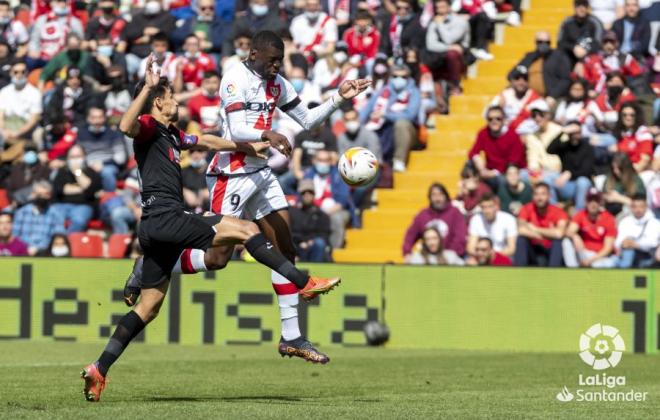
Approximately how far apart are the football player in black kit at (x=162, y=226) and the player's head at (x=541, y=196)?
8523 mm

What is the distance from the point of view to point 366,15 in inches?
953

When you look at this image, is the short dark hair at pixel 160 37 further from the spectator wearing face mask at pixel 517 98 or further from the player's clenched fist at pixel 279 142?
the player's clenched fist at pixel 279 142

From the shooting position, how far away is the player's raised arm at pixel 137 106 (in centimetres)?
1189

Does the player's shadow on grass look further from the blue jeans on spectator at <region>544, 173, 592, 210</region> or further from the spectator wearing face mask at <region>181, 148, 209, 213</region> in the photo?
the spectator wearing face mask at <region>181, 148, 209, 213</region>

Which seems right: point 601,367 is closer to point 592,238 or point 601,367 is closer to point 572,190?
point 592,238

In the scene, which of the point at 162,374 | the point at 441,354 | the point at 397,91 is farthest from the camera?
the point at 397,91

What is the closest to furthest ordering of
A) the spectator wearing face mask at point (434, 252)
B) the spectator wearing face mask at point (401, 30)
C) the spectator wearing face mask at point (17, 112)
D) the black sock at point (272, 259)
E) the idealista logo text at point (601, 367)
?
1. the black sock at point (272, 259)
2. the idealista logo text at point (601, 367)
3. the spectator wearing face mask at point (434, 252)
4. the spectator wearing face mask at point (401, 30)
5. the spectator wearing face mask at point (17, 112)

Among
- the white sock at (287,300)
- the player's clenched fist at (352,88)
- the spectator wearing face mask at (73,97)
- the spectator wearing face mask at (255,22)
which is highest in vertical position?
the spectator wearing face mask at (255,22)

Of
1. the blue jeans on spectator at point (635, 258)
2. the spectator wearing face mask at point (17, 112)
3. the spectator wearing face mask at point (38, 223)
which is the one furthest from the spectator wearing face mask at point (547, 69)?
the spectator wearing face mask at point (17, 112)

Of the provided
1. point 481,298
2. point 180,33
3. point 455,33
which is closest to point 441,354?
point 481,298

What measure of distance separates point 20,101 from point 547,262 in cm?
980

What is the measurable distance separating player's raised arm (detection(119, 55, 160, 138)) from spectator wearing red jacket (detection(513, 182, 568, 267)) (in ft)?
30.6

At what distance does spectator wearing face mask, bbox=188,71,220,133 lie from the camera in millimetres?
23625

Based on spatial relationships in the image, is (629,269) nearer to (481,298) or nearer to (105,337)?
(481,298)
